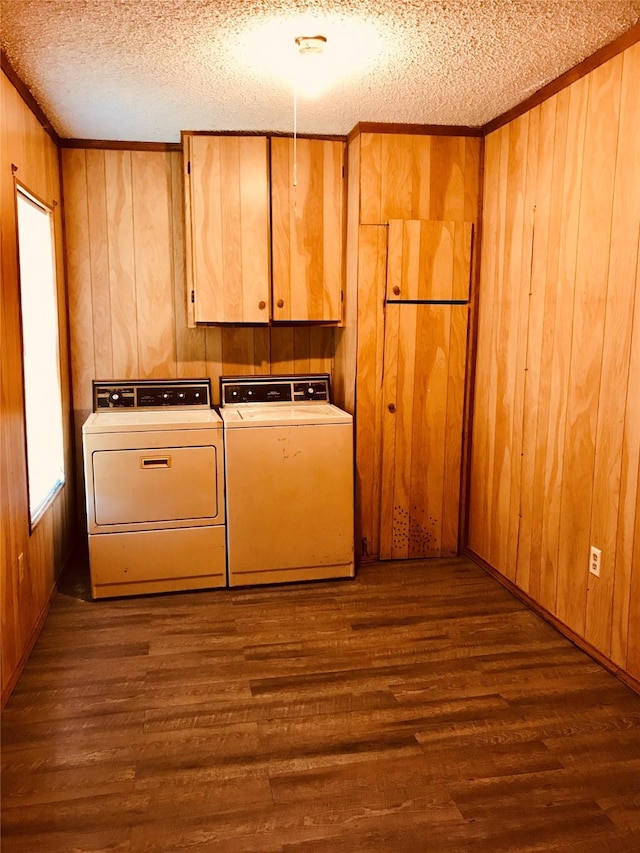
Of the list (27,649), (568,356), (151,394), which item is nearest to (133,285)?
(151,394)

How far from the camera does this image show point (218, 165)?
365cm

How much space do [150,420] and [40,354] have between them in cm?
62

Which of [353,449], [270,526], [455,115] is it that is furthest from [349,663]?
[455,115]

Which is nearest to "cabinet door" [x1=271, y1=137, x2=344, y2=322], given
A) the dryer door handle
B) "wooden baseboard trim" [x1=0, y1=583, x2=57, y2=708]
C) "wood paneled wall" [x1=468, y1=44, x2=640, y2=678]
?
"wood paneled wall" [x1=468, y1=44, x2=640, y2=678]

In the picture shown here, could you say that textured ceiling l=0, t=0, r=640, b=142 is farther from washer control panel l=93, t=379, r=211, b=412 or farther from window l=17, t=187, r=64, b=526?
washer control panel l=93, t=379, r=211, b=412

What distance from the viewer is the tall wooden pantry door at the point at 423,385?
368 cm

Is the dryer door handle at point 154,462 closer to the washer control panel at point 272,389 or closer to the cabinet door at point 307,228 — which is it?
the washer control panel at point 272,389

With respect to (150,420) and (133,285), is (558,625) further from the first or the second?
(133,285)

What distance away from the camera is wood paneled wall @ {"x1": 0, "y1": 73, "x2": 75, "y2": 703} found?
251 centimetres

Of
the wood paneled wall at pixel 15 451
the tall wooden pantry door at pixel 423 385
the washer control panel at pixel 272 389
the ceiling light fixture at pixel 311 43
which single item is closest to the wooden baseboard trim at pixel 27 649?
the wood paneled wall at pixel 15 451

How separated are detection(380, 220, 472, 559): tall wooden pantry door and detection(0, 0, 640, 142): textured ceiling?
0.67 meters

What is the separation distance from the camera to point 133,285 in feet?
13.1

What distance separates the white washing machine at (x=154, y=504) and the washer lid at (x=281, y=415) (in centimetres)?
14

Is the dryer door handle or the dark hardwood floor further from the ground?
the dryer door handle
